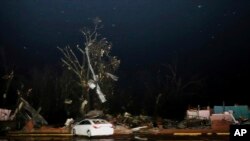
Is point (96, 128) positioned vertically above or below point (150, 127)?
above

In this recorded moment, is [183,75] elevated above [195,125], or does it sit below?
above

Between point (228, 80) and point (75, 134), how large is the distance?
5911 cm

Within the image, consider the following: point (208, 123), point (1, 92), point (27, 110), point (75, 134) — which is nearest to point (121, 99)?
point (1, 92)

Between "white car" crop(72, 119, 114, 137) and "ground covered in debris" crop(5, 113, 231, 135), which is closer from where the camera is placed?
"white car" crop(72, 119, 114, 137)

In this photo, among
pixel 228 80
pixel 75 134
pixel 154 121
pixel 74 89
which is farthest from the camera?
pixel 228 80

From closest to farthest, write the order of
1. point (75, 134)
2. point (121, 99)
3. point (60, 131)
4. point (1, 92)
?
1. point (75, 134)
2. point (60, 131)
3. point (1, 92)
4. point (121, 99)

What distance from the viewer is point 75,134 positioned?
2841cm

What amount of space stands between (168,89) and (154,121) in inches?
1221

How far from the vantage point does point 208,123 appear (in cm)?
3384

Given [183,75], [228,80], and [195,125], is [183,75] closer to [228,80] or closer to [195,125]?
[228,80]

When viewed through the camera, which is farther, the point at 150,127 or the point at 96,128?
the point at 150,127

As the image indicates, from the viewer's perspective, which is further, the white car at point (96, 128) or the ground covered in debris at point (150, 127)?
the ground covered in debris at point (150, 127)

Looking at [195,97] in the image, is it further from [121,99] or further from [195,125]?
[195,125]

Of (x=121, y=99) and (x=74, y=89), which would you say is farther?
(x=121, y=99)
